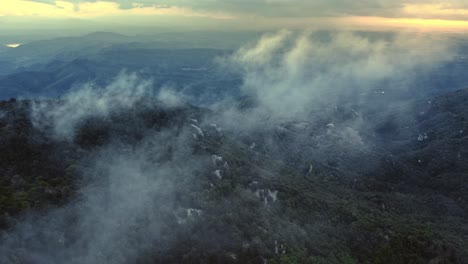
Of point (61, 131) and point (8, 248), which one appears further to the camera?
point (61, 131)

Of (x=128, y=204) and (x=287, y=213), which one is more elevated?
(x=128, y=204)

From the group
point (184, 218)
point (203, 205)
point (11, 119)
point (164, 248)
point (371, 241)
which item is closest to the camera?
point (164, 248)

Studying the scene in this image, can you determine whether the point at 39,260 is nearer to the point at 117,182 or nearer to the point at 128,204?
the point at 128,204


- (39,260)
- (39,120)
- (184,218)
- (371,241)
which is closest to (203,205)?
(184,218)

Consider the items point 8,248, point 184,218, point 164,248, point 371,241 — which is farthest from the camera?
point 371,241

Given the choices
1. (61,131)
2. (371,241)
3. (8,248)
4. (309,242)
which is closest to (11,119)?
(61,131)

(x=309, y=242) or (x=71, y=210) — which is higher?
(x=71, y=210)

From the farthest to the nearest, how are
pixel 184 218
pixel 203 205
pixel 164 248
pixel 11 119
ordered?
pixel 11 119 < pixel 203 205 < pixel 184 218 < pixel 164 248

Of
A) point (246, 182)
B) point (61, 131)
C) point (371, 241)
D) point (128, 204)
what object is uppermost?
point (61, 131)

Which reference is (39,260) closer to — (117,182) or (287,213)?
(117,182)
